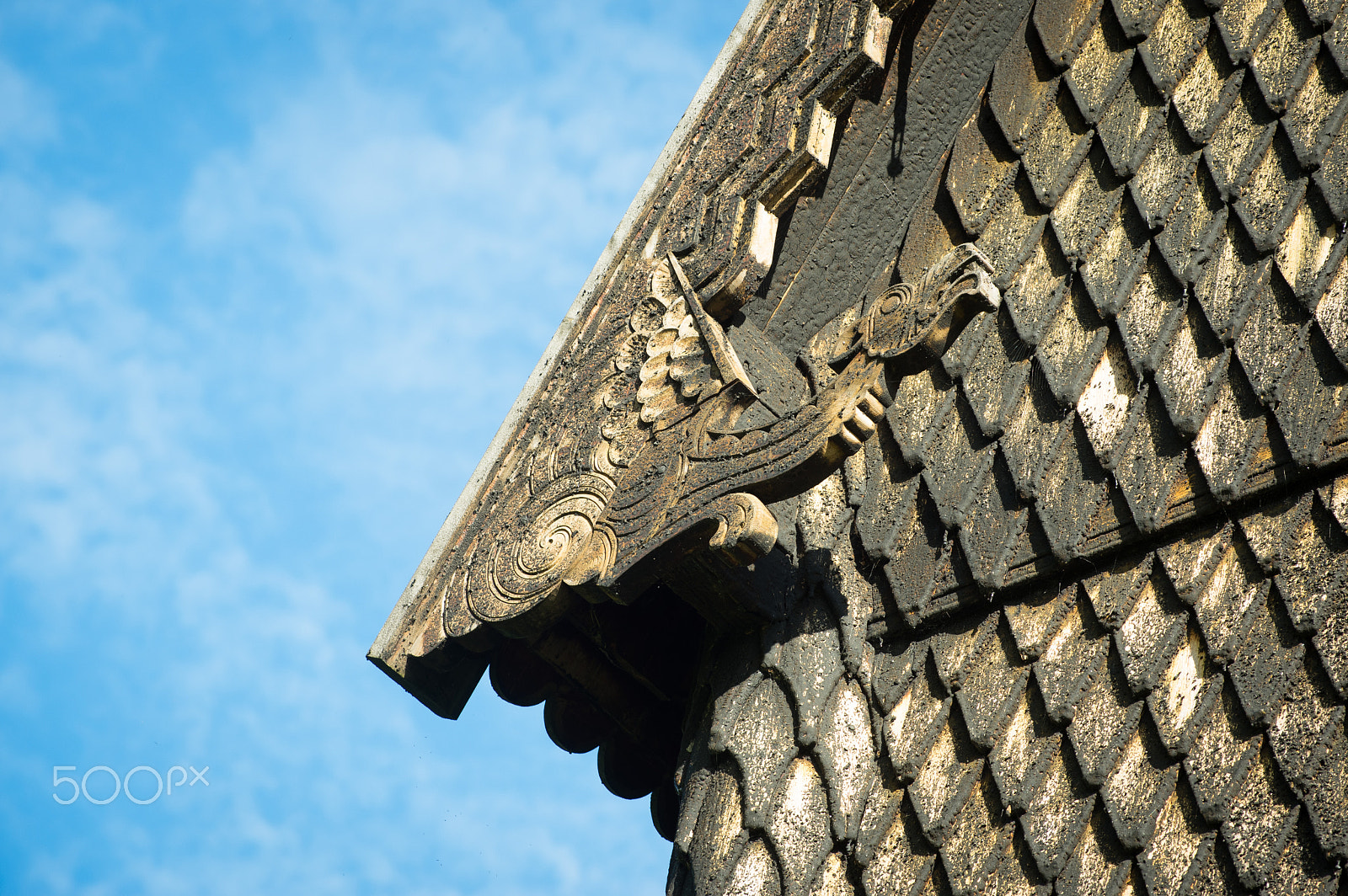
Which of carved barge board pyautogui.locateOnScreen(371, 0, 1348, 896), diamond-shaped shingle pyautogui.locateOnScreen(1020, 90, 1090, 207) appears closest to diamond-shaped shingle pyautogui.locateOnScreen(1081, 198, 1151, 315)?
carved barge board pyautogui.locateOnScreen(371, 0, 1348, 896)

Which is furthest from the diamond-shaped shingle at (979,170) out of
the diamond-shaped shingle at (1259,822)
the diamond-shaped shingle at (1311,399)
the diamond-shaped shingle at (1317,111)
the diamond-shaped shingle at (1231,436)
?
the diamond-shaped shingle at (1259,822)

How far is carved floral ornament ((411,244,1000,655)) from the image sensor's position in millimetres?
3383

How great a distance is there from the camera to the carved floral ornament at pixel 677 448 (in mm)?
3383

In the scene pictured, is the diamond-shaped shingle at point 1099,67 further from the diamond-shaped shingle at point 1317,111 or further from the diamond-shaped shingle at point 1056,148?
the diamond-shaped shingle at point 1317,111

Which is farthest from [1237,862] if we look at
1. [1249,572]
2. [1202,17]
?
[1202,17]

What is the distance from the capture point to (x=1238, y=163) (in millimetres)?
3854

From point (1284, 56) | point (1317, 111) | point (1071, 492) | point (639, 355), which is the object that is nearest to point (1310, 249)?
point (1317, 111)

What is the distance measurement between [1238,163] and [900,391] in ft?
3.93

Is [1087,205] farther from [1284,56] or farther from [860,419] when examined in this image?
[860,419]

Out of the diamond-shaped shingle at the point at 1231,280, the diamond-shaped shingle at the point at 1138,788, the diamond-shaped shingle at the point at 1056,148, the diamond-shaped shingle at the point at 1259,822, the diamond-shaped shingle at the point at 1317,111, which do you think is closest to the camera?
the diamond-shaped shingle at the point at 1259,822

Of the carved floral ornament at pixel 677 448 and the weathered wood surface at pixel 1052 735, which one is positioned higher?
the carved floral ornament at pixel 677 448

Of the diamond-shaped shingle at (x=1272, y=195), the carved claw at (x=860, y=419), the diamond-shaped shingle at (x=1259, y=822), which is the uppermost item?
the diamond-shaped shingle at (x=1272, y=195)

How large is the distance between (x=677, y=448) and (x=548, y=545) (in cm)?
48

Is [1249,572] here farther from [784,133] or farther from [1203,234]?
[784,133]
